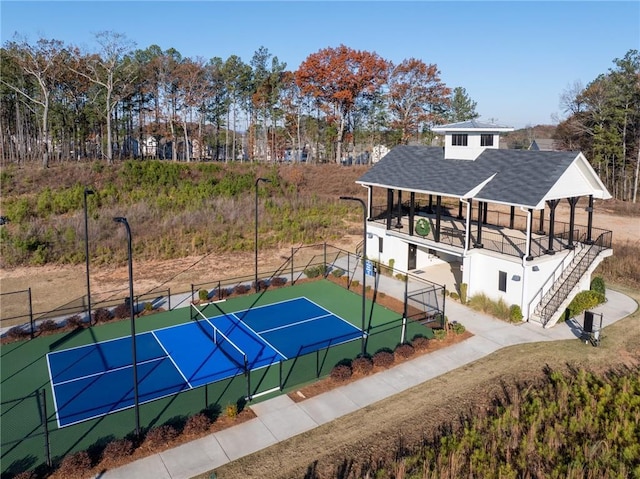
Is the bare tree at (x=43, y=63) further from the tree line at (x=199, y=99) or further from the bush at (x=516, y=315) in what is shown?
the bush at (x=516, y=315)

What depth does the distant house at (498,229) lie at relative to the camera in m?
21.9

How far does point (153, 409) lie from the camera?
49.5ft

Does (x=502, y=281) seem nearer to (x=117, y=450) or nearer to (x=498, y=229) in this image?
(x=498, y=229)

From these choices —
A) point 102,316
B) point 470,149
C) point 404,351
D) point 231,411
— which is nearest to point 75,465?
point 231,411

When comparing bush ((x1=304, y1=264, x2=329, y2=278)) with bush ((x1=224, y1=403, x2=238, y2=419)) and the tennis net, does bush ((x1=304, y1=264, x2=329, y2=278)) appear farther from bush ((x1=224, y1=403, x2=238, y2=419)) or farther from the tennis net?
bush ((x1=224, y1=403, x2=238, y2=419))

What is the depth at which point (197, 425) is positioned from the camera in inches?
542

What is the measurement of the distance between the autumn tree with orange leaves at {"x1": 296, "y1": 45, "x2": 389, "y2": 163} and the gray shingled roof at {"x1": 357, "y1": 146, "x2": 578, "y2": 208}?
33.6 metres

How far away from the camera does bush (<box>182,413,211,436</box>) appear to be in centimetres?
1371

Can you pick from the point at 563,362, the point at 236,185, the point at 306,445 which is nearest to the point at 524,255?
the point at 563,362

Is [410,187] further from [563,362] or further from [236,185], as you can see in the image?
[236,185]

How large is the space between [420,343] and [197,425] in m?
9.10

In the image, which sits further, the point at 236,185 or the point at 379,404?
the point at 236,185

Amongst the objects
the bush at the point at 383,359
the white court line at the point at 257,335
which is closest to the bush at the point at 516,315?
the bush at the point at 383,359

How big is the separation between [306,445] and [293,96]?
59.0m
